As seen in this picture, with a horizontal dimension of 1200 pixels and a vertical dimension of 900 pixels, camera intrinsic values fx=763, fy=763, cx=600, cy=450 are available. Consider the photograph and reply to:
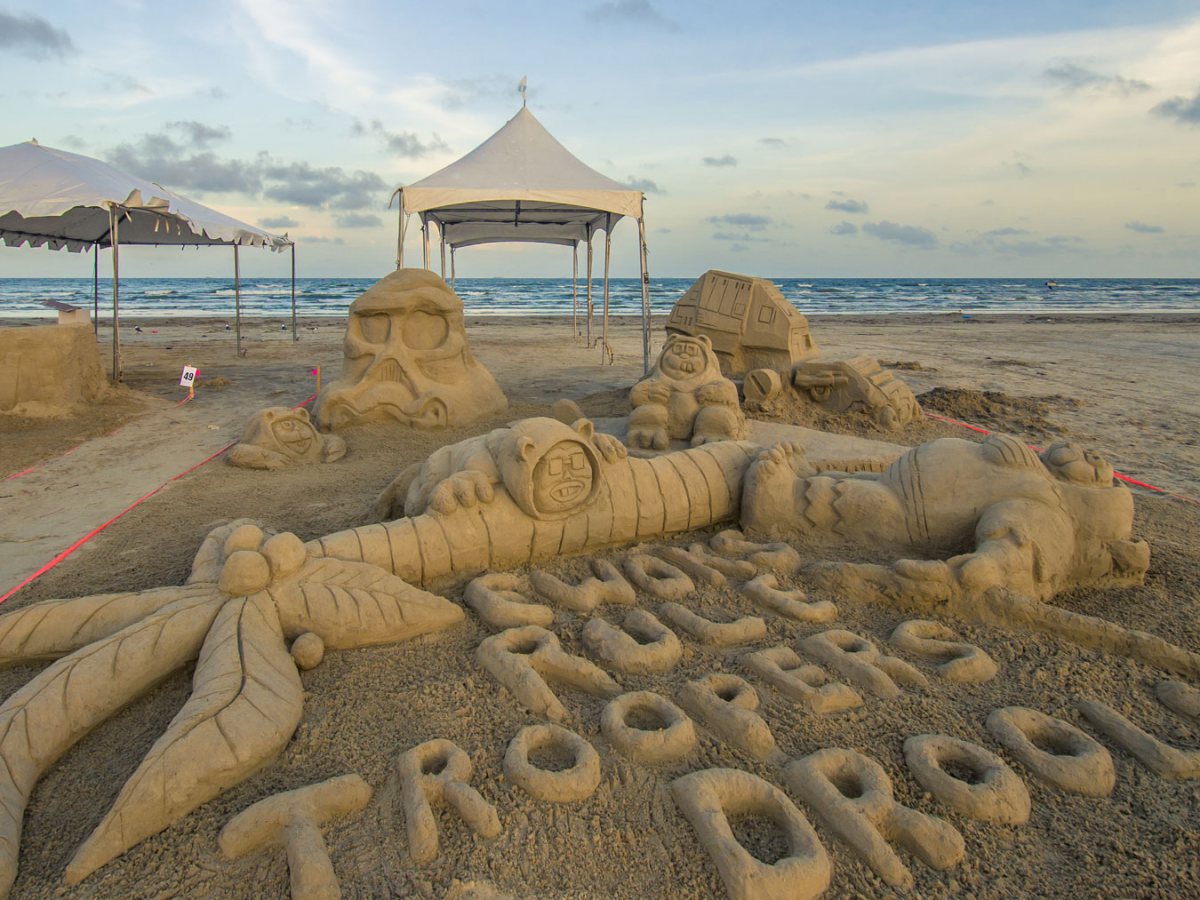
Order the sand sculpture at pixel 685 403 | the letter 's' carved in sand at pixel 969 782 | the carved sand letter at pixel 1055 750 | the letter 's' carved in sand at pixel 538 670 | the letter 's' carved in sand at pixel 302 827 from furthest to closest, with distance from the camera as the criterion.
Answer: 1. the sand sculpture at pixel 685 403
2. the letter 's' carved in sand at pixel 538 670
3. the carved sand letter at pixel 1055 750
4. the letter 's' carved in sand at pixel 969 782
5. the letter 's' carved in sand at pixel 302 827

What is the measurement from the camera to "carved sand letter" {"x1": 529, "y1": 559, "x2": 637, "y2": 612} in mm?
2605

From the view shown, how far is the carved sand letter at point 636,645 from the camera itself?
224cm

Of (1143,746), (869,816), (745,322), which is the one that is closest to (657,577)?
(869,816)

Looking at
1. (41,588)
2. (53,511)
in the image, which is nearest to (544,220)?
(53,511)

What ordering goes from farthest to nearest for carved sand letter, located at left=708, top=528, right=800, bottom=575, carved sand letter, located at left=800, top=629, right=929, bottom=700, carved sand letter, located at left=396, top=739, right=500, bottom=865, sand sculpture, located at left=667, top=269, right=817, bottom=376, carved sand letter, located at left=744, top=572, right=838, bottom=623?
sand sculpture, located at left=667, top=269, right=817, bottom=376, carved sand letter, located at left=708, top=528, right=800, bottom=575, carved sand letter, located at left=744, top=572, right=838, bottom=623, carved sand letter, located at left=800, top=629, right=929, bottom=700, carved sand letter, located at left=396, top=739, right=500, bottom=865

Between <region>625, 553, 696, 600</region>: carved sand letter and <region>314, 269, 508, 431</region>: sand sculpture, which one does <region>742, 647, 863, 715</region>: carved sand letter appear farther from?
<region>314, 269, 508, 431</region>: sand sculpture

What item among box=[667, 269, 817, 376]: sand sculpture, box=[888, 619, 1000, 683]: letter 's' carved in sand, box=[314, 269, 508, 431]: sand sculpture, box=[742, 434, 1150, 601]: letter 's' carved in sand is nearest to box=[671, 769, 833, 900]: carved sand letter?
box=[888, 619, 1000, 683]: letter 's' carved in sand

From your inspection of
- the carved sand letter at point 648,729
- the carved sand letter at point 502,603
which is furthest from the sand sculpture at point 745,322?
the carved sand letter at point 648,729

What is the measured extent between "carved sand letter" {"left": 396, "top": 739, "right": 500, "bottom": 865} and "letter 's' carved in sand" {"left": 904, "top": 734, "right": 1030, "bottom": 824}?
995 mm

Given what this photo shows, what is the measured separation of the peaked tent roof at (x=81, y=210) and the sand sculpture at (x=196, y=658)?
217 inches

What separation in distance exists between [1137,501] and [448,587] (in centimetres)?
370

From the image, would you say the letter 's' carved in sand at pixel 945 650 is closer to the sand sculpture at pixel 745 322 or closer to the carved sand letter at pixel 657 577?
the carved sand letter at pixel 657 577

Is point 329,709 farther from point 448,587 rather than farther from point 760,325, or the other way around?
point 760,325

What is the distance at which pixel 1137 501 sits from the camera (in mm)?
4098
